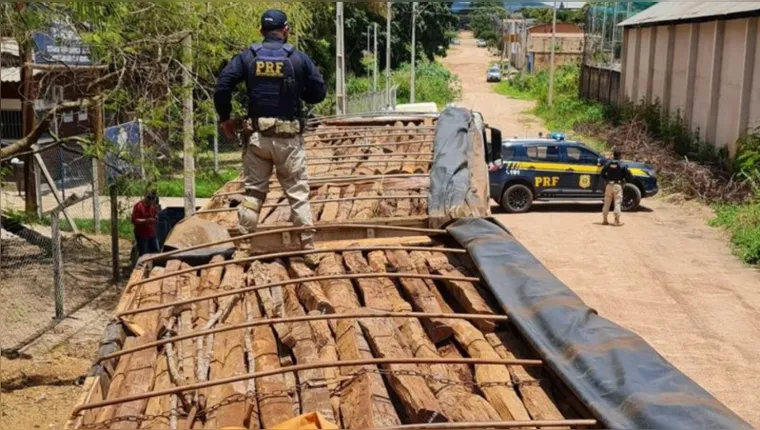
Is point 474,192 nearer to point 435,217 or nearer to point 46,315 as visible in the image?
point 435,217

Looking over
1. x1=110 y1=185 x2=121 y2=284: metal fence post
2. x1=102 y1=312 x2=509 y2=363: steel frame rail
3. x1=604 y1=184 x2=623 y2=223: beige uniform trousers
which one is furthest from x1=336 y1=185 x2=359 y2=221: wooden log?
x1=604 y1=184 x2=623 y2=223: beige uniform trousers

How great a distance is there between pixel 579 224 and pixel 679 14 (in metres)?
11.1

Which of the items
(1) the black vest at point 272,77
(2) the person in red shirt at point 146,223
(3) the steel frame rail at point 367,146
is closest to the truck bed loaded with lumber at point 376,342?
(1) the black vest at point 272,77

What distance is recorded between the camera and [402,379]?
14.3 ft

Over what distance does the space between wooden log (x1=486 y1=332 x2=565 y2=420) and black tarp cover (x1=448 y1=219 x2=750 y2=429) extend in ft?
0.38

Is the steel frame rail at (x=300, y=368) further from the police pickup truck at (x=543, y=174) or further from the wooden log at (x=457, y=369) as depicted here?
the police pickup truck at (x=543, y=174)

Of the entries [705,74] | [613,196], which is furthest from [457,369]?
[705,74]

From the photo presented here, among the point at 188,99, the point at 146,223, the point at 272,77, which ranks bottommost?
the point at 146,223

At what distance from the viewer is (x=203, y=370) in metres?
4.71

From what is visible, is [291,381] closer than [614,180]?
Yes

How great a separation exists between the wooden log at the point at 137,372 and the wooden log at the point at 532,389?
1704mm

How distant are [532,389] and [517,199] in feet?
62.1

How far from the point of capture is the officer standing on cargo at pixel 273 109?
667 centimetres

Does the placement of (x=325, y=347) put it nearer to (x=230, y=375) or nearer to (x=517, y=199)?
(x=230, y=375)
